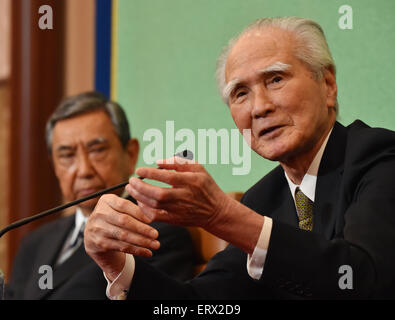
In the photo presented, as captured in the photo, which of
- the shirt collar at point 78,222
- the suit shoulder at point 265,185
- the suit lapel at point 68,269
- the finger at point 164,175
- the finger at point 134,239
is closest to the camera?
the finger at point 164,175

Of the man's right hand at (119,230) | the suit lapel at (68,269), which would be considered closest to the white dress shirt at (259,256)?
the man's right hand at (119,230)

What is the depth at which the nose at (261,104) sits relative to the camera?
130 cm

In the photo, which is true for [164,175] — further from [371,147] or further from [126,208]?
[371,147]

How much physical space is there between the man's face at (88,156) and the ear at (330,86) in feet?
3.32

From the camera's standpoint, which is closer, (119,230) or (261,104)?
(119,230)

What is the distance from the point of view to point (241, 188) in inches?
74.3

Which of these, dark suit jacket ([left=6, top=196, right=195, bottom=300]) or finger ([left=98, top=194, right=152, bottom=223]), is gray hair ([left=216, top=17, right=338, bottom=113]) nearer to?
finger ([left=98, top=194, right=152, bottom=223])

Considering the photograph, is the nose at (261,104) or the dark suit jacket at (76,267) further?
Result: the dark suit jacket at (76,267)

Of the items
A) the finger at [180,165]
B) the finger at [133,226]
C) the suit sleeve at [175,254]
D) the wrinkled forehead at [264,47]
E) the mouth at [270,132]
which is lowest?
the suit sleeve at [175,254]

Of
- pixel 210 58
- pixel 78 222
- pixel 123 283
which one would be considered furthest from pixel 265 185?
pixel 78 222

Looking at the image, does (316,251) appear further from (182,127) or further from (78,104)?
(78,104)

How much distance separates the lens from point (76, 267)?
192 centimetres

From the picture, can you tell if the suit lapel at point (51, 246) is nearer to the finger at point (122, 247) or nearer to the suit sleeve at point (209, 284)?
the suit sleeve at point (209, 284)

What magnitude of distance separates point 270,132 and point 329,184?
0.59 feet
